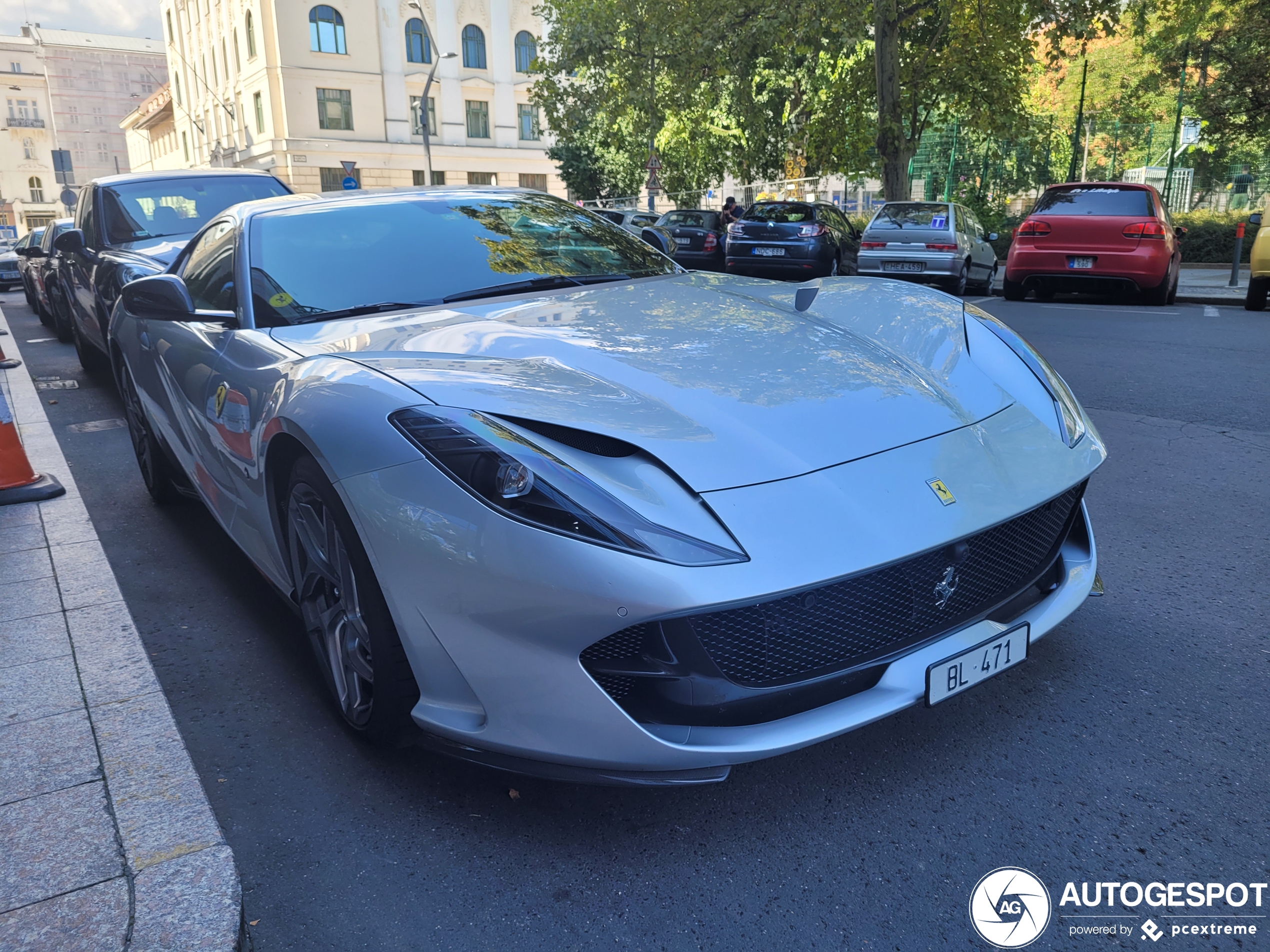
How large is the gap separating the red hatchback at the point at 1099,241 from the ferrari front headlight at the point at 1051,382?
33.9ft

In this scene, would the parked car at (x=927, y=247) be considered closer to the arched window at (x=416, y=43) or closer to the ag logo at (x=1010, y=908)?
the ag logo at (x=1010, y=908)

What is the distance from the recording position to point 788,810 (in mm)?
2254

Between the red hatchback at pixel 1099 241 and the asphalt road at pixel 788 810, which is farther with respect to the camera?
the red hatchback at pixel 1099 241

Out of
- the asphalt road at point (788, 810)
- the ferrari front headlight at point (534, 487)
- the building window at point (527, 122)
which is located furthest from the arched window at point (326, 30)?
the ferrari front headlight at point (534, 487)

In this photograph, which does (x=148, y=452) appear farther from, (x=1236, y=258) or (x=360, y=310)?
(x=1236, y=258)

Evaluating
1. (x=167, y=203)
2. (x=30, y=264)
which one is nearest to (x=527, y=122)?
(x=30, y=264)

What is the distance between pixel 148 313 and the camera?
3361 mm

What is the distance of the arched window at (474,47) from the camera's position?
49.1 m

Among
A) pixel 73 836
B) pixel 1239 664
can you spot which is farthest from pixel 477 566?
pixel 1239 664

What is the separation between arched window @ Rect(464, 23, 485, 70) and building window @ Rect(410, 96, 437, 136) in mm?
2671

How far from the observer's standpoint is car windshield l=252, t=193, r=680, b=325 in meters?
3.21

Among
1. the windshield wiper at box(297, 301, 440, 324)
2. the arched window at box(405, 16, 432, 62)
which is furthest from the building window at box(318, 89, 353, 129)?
the windshield wiper at box(297, 301, 440, 324)

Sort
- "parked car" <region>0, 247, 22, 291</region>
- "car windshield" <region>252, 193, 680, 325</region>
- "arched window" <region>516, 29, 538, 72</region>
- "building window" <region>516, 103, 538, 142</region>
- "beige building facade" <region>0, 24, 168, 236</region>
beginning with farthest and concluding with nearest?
"beige building facade" <region>0, 24, 168, 236</region>, "building window" <region>516, 103, 538, 142</region>, "arched window" <region>516, 29, 538, 72</region>, "parked car" <region>0, 247, 22, 291</region>, "car windshield" <region>252, 193, 680, 325</region>

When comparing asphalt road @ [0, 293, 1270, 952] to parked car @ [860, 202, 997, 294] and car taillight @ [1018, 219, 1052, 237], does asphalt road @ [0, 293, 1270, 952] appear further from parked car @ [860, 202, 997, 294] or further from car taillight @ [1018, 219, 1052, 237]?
parked car @ [860, 202, 997, 294]
